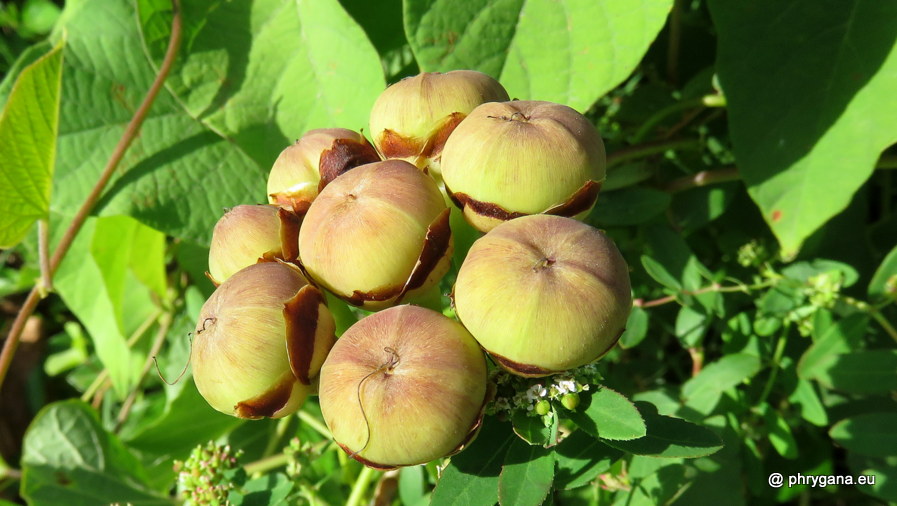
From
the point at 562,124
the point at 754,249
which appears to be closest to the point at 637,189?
the point at 754,249

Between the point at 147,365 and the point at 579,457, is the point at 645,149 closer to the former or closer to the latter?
the point at 579,457

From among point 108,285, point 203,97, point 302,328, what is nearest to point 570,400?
point 302,328

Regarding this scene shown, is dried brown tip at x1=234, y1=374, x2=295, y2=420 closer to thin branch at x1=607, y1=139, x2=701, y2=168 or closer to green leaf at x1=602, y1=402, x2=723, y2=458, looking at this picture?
green leaf at x1=602, y1=402, x2=723, y2=458

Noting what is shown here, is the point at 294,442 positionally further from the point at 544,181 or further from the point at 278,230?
the point at 544,181

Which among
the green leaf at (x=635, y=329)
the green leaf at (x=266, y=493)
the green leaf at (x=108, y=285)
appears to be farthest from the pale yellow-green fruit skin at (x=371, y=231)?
the green leaf at (x=108, y=285)

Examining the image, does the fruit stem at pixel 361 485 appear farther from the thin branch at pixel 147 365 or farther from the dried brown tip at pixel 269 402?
the thin branch at pixel 147 365

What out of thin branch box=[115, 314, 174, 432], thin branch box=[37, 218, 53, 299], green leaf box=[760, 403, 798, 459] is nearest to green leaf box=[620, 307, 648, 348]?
green leaf box=[760, 403, 798, 459]
